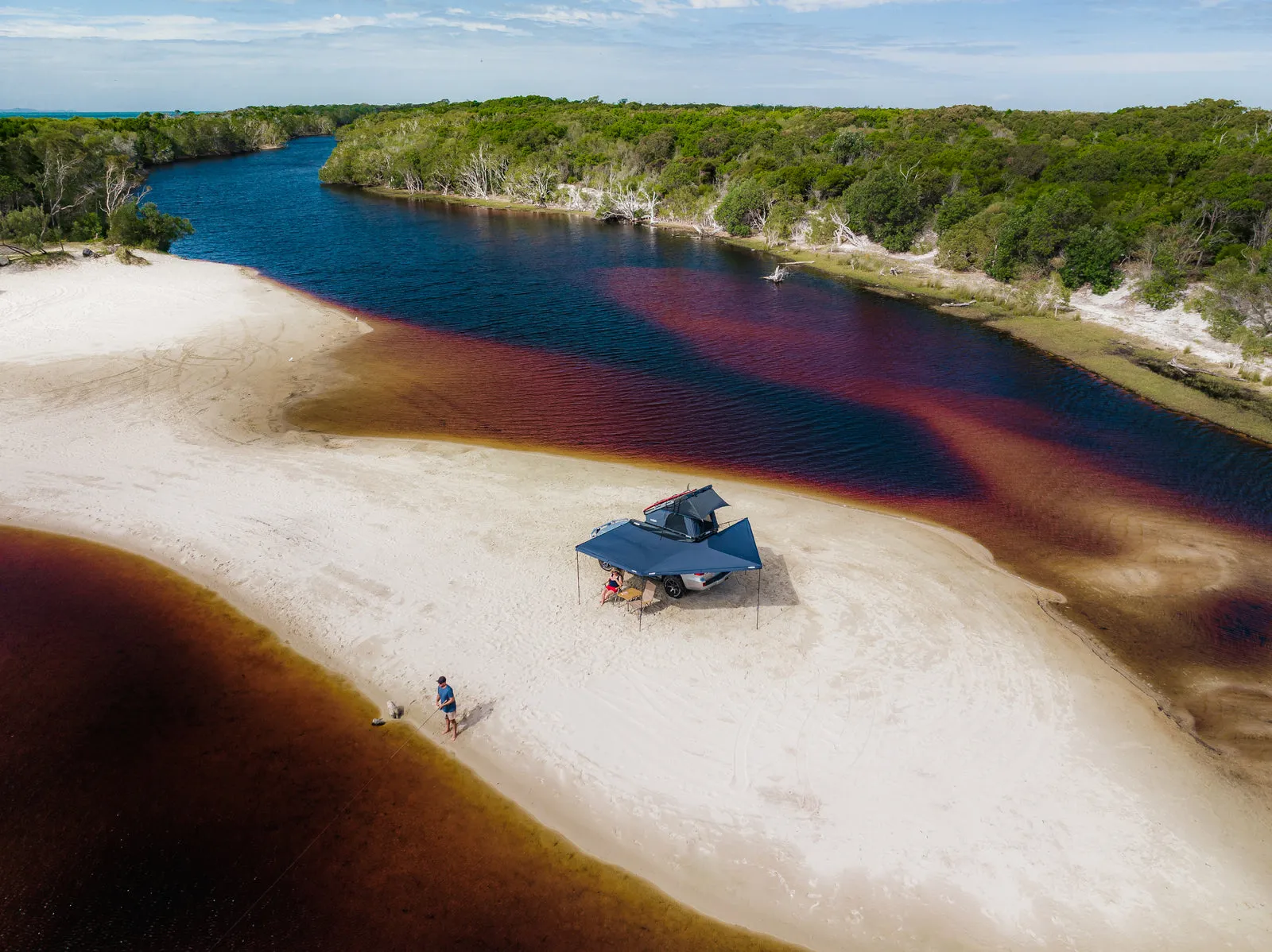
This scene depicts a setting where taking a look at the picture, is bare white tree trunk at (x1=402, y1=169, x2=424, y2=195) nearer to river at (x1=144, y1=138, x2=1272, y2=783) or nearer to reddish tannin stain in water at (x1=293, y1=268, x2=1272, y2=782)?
river at (x1=144, y1=138, x2=1272, y2=783)

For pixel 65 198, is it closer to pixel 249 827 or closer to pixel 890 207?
pixel 249 827

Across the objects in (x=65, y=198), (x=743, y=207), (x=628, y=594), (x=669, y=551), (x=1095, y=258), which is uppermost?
(x=743, y=207)

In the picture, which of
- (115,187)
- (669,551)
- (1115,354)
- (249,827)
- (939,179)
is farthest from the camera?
(939,179)

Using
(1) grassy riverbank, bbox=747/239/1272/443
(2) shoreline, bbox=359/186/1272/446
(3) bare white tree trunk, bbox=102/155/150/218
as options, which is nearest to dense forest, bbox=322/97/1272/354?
(2) shoreline, bbox=359/186/1272/446

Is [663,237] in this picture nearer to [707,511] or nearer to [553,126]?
[553,126]

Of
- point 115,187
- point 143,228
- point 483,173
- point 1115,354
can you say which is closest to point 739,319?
point 1115,354

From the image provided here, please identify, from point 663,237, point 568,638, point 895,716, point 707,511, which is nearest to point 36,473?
point 568,638

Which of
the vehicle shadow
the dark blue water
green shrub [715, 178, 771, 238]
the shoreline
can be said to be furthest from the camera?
green shrub [715, 178, 771, 238]
